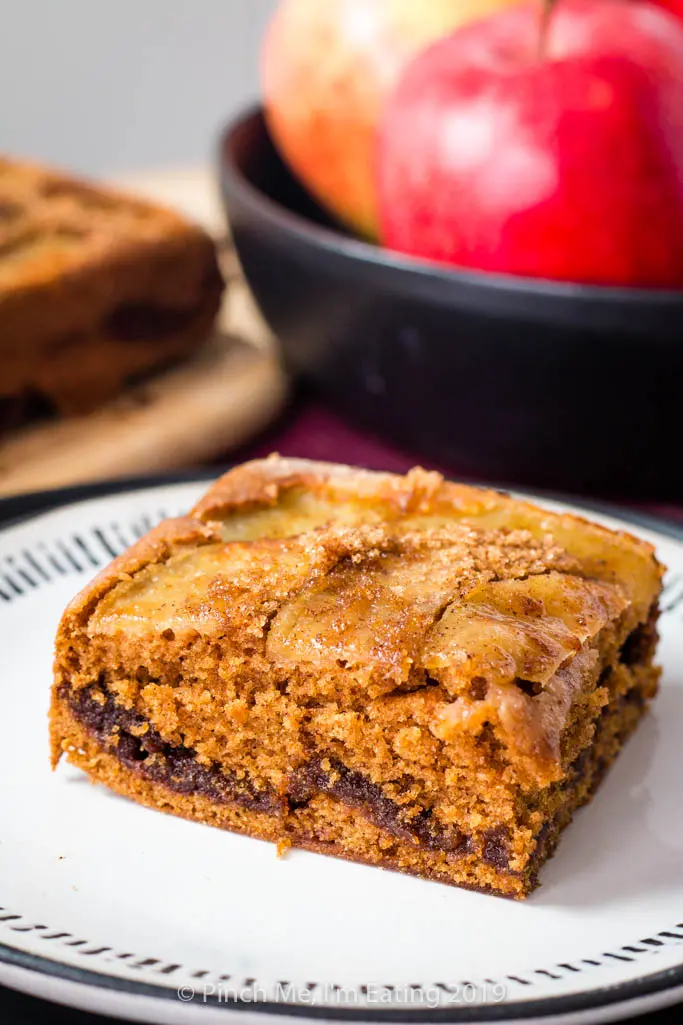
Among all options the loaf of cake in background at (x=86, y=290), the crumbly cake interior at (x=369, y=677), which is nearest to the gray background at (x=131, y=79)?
the loaf of cake in background at (x=86, y=290)

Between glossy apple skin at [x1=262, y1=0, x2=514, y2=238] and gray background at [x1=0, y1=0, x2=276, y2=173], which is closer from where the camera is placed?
glossy apple skin at [x1=262, y1=0, x2=514, y2=238]

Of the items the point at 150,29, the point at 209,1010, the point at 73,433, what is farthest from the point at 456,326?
the point at 150,29

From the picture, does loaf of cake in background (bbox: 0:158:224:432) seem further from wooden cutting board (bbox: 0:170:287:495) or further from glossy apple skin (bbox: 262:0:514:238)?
glossy apple skin (bbox: 262:0:514:238)

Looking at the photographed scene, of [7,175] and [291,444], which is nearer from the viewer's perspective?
[291,444]

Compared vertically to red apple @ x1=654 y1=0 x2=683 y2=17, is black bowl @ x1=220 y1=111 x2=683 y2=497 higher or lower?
lower

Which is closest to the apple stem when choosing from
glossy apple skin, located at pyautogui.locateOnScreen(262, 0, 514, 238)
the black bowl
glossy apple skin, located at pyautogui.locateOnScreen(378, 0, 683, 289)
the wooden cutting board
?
glossy apple skin, located at pyautogui.locateOnScreen(378, 0, 683, 289)

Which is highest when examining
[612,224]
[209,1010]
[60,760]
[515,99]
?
[515,99]

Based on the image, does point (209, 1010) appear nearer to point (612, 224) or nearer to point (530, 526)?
point (530, 526)
